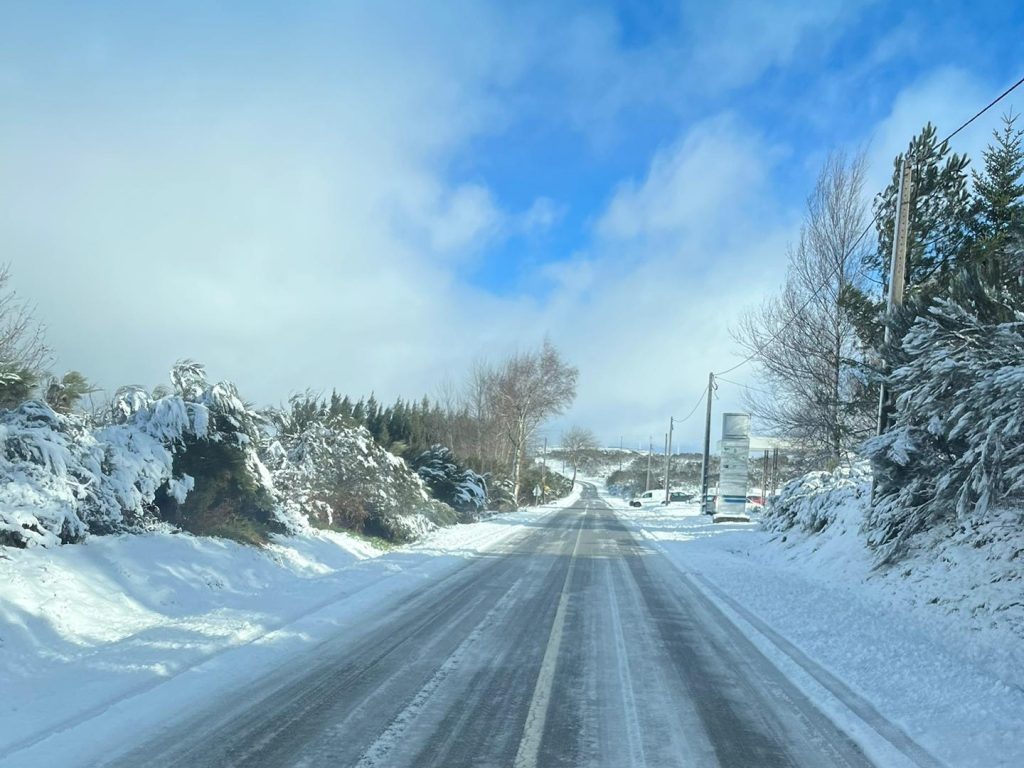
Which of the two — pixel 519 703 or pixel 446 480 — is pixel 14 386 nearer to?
pixel 519 703

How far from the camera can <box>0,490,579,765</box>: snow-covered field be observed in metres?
5.79

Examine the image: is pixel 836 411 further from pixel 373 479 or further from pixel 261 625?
pixel 261 625

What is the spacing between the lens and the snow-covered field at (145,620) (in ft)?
19.0

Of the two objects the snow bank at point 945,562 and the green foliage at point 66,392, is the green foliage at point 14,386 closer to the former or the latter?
the green foliage at point 66,392

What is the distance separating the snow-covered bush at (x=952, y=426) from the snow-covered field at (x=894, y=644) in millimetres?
857

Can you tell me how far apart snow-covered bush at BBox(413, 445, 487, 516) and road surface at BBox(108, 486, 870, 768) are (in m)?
20.8

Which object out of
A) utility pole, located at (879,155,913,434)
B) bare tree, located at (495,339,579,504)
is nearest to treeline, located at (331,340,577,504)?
bare tree, located at (495,339,579,504)

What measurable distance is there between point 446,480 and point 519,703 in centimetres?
2589

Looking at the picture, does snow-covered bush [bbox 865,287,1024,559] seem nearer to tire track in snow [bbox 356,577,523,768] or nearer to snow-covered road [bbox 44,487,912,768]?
snow-covered road [bbox 44,487,912,768]

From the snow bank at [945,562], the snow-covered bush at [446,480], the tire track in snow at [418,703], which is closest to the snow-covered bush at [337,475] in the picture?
the tire track in snow at [418,703]

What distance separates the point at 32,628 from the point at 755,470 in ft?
329

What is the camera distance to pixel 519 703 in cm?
616

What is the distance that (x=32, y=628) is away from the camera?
738 centimetres

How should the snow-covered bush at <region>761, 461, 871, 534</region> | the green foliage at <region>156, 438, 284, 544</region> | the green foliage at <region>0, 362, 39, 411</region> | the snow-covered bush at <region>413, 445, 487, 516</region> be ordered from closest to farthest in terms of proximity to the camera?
the green foliage at <region>0, 362, 39, 411</region> → the green foliage at <region>156, 438, 284, 544</region> → the snow-covered bush at <region>761, 461, 871, 534</region> → the snow-covered bush at <region>413, 445, 487, 516</region>
